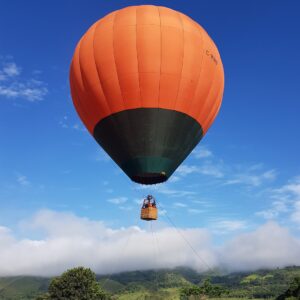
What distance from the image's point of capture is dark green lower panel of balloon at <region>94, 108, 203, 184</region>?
32219mm

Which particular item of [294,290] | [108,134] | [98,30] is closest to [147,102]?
[108,134]

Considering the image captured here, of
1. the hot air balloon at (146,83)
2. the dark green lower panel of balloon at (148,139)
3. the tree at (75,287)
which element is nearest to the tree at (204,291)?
the tree at (75,287)

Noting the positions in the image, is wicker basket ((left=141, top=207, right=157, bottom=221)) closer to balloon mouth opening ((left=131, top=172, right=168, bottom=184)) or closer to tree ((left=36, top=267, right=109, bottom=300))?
balloon mouth opening ((left=131, top=172, right=168, bottom=184))

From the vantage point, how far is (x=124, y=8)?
3484cm

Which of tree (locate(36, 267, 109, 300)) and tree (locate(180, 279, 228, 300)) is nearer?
tree (locate(36, 267, 109, 300))

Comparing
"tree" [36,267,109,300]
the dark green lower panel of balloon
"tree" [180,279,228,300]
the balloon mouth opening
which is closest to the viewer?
the dark green lower panel of balloon

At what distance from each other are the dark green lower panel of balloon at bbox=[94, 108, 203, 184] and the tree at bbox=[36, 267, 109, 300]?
4793cm

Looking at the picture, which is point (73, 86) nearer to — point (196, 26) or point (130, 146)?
point (130, 146)

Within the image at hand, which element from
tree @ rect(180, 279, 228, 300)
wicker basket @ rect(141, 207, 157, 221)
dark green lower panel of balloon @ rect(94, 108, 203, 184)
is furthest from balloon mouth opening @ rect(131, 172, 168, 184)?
tree @ rect(180, 279, 228, 300)

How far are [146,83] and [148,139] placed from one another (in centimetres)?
436

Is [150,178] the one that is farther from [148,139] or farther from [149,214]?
[148,139]

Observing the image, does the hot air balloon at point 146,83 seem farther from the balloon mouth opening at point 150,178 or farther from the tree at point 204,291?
the tree at point 204,291

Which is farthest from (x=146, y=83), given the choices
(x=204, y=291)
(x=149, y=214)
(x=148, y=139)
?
(x=204, y=291)

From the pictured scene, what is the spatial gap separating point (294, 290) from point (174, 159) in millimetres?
60129
